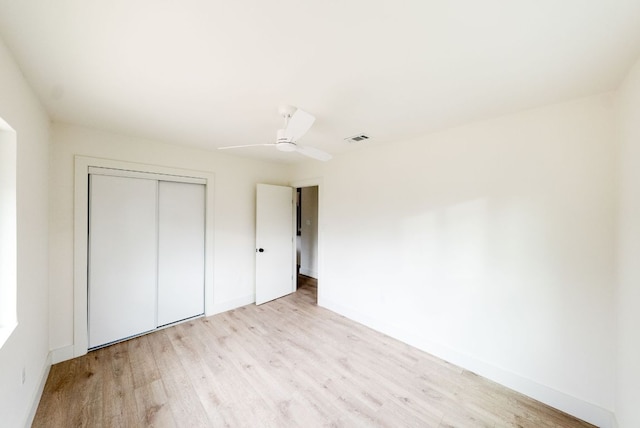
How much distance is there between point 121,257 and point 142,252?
0.20 metres

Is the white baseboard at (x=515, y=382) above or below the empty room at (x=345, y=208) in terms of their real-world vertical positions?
below

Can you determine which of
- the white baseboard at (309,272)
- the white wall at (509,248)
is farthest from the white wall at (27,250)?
the white baseboard at (309,272)

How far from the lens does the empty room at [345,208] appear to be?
1205 mm

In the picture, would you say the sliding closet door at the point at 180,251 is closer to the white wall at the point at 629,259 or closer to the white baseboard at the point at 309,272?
the white baseboard at the point at 309,272

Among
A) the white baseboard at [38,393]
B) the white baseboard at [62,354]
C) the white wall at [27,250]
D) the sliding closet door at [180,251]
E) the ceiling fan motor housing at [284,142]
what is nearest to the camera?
the white wall at [27,250]

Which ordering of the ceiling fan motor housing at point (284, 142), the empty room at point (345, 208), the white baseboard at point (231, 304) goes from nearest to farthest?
the empty room at point (345, 208)
the ceiling fan motor housing at point (284, 142)
the white baseboard at point (231, 304)

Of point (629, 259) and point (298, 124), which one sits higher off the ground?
point (298, 124)

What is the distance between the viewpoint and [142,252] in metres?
2.82

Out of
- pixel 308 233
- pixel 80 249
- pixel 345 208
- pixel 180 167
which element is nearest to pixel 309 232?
pixel 308 233

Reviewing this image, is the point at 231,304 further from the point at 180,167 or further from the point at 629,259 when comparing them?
the point at 629,259

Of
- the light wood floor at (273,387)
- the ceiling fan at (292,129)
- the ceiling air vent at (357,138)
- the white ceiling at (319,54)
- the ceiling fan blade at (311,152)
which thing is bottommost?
the light wood floor at (273,387)

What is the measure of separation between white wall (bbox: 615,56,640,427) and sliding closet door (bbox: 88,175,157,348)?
417cm

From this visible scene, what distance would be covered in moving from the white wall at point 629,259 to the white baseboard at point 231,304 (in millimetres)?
3815

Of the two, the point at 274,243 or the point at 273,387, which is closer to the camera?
the point at 273,387
